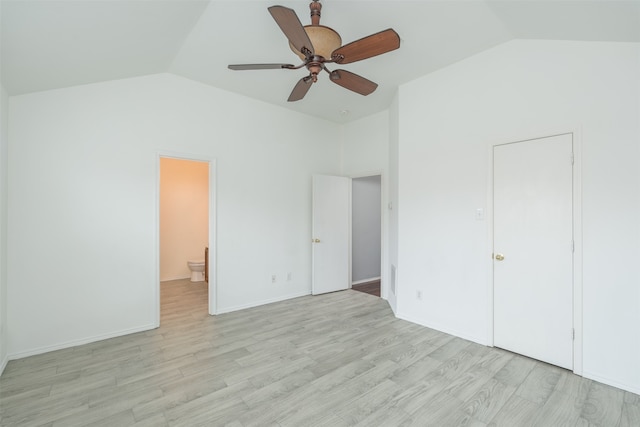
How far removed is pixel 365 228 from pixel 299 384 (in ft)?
12.8

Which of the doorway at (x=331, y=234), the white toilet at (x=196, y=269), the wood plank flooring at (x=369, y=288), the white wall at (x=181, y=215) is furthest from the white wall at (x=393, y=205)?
the white wall at (x=181, y=215)

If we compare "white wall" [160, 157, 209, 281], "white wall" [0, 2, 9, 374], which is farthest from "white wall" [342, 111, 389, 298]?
"white wall" [0, 2, 9, 374]

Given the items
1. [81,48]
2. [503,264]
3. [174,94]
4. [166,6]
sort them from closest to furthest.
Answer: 1. [166,6]
2. [81,48]
3. [503,264]
4. [174,94]

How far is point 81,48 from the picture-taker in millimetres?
2354

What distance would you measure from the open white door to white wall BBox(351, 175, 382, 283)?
49 centimetres

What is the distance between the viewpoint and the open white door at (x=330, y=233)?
4816mm

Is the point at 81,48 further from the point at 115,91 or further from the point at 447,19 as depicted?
the point at 447,19

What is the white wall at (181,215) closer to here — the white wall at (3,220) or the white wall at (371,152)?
the white wall at (371,152)

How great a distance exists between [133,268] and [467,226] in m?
3.75

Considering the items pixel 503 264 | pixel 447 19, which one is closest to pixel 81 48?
pixel 447 19

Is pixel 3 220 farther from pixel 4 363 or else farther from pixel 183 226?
pixel 183 226

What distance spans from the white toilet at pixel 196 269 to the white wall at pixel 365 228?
9.66 feet

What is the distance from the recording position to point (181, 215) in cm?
603

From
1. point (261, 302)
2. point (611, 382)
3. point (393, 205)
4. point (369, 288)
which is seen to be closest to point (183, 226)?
point (261, 302)
